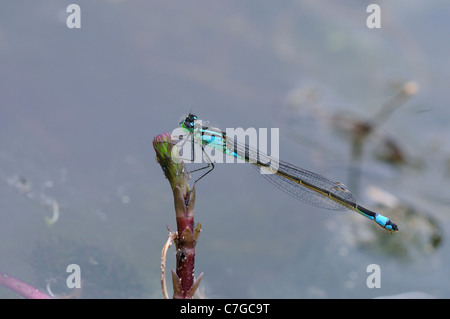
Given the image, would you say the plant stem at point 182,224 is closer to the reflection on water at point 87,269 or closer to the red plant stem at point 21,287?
the red plant stem at point 21,287

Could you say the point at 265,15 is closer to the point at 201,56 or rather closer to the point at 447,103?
the point at 201,56

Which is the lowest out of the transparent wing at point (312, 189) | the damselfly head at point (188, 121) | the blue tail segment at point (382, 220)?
the blue tail segment at point (382, 220)

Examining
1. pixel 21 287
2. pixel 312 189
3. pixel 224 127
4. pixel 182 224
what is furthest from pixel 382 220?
pixel 21 287

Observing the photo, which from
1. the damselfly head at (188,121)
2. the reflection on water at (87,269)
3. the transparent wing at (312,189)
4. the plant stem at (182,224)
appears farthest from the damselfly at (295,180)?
the plant stem at (182,224)

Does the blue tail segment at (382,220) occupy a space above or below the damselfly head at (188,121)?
below

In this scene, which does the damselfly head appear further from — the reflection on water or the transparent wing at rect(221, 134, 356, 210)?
the reflection on water

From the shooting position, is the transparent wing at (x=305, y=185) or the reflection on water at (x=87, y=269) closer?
the reflection on water at (x=87, y=269)

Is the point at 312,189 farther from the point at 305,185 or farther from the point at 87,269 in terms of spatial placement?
the point at 87,269
